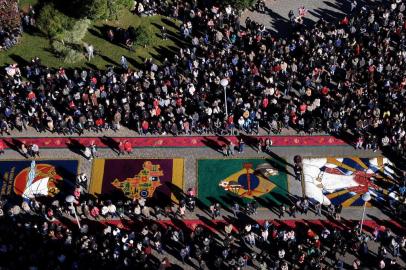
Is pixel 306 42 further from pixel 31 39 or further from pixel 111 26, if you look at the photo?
pixel 31 39

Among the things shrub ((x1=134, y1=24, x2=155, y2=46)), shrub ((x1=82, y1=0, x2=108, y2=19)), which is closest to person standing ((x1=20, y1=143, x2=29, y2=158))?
shrub ((x1=82, y1=0, x2=108, y2=19))

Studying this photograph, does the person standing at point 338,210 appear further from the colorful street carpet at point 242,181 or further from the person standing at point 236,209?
the person standing at point 236,209

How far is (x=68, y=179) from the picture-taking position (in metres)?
42.7

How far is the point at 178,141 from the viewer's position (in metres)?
44.6

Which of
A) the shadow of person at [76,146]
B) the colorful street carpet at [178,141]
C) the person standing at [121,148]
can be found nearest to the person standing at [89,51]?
the colorful street carpet at [178,141]

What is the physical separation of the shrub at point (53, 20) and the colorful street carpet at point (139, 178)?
12.9 metres

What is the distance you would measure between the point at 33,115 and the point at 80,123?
3701mm

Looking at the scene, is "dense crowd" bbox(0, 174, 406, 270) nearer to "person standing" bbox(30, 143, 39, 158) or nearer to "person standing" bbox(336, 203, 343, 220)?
"person standing" bbox(336, 203, 343, 220)

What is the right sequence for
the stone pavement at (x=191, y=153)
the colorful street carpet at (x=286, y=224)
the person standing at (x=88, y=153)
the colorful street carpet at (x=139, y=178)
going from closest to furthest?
1. the colorful street carpet at (x=286, y=224)
2. the colorful street carpet at (x=139, y=178)
3. the person standing at (x=88, y=153)
4. the stone pavement at (x=191, y=153)

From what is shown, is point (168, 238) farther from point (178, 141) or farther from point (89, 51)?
point (89, 51)

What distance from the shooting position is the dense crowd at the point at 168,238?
37094 mm

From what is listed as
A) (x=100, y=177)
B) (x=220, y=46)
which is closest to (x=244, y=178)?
(x=100, y=177)

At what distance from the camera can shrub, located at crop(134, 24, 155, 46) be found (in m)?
50.9

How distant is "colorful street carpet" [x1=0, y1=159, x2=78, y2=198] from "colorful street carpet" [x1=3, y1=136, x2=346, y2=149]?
159 cm
